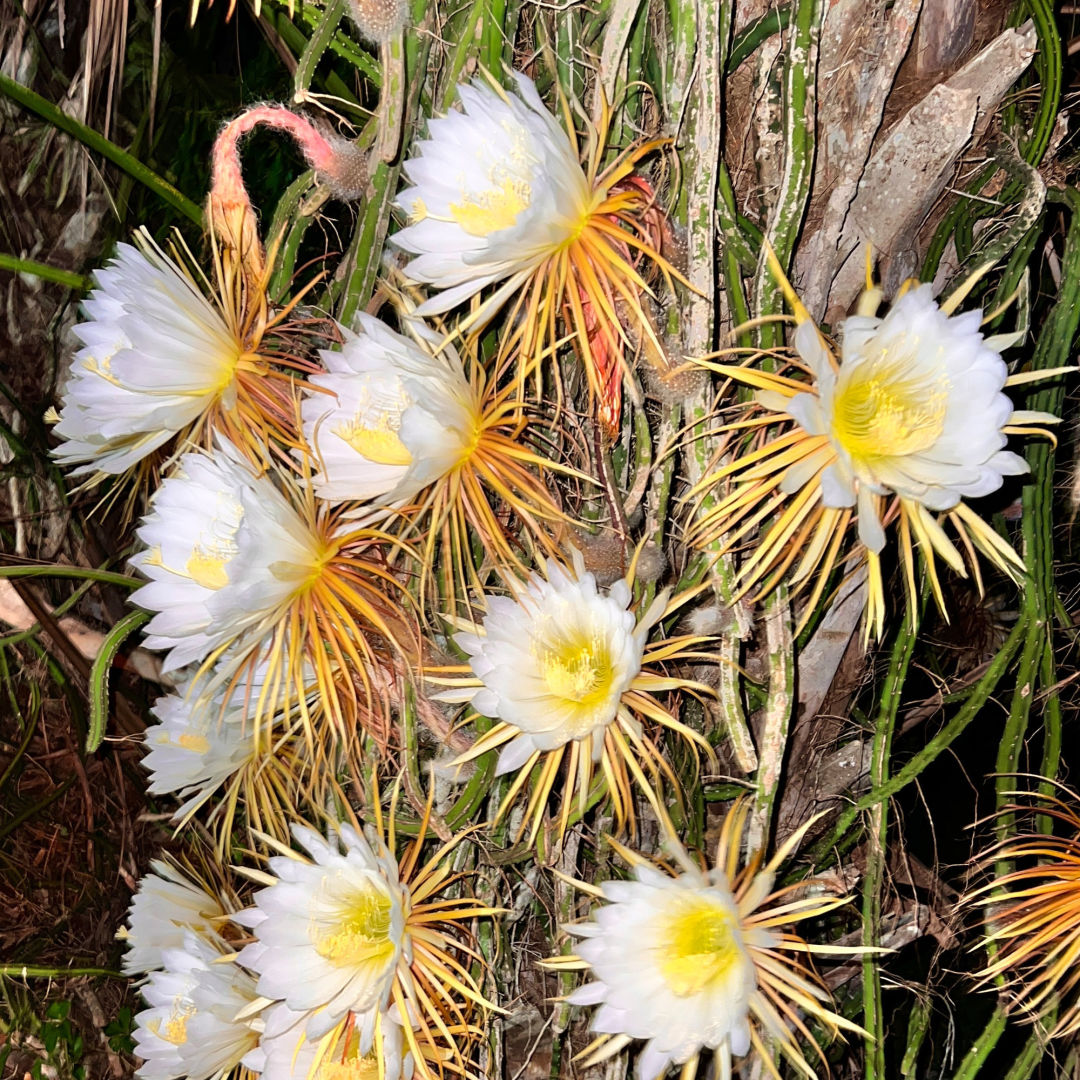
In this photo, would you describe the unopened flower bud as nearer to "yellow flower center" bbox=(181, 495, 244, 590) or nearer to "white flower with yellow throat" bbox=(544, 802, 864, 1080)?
"yellow flower center" bbox=(181, 495, 244, 590)

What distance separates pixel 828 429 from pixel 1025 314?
22 centimetres

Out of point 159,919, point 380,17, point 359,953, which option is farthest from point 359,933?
point 380,17

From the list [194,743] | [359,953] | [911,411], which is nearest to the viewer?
[911,411]

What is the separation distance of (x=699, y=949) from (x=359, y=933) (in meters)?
0.19

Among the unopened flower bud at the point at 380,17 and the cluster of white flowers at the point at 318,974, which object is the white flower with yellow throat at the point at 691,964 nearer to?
the cluster of white flowers at the point at 318,974

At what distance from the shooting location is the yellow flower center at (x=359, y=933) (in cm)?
52

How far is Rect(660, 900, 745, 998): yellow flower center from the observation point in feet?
1.48

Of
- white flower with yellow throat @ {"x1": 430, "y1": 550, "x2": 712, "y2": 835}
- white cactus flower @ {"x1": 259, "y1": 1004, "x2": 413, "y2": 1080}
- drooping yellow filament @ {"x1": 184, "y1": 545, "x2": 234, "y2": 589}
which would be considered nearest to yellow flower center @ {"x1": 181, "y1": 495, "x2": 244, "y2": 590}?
drooping yellow filament @ {"x1": 184, "y1": 545, "x2": 234, "y2": 589}

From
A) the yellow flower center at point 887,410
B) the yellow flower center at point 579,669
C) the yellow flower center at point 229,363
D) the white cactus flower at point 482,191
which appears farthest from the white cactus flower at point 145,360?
the yellow flower center at point 887,410

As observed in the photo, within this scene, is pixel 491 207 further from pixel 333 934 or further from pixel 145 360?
pixel 333 934

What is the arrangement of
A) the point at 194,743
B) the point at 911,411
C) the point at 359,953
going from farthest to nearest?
the point at 194,743 < the point at 359,953 < the point at 911,411

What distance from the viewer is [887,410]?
0.42 meters

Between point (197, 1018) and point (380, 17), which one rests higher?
point (380, 17)

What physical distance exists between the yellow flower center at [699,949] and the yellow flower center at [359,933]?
0.16m
